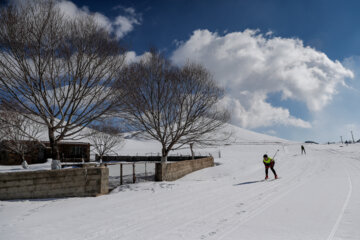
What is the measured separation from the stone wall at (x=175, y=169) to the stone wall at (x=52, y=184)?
136 inches

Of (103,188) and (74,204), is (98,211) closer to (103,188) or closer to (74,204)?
(74,204)

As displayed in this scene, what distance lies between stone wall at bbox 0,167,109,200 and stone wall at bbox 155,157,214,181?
3460mm

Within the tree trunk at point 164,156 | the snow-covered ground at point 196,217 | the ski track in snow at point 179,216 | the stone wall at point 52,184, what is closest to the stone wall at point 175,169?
the tree trunk at point 164,156

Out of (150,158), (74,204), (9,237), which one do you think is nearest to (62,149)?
(150,158)

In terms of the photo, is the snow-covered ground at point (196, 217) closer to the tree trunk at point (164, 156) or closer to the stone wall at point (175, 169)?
the stone wall at point (175, 169)

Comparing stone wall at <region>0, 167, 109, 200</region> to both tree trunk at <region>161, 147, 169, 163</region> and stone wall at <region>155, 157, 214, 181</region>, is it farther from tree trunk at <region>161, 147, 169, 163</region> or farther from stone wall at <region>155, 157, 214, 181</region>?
tree trunk at <region>161, 147, 169, 163</region>

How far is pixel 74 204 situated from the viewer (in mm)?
7375

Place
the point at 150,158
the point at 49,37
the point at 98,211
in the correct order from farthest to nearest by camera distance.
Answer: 1. the point at 150,158
2. the point at 49,37
3. the point at 98,211

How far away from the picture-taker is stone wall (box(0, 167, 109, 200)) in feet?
28.1

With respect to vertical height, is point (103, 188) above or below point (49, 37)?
below

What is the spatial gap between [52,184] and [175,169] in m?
6.70

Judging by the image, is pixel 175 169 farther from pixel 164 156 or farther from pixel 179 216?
pixel 179 216

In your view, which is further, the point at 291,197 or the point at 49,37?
the point at 49,37

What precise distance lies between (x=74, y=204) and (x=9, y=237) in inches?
120
